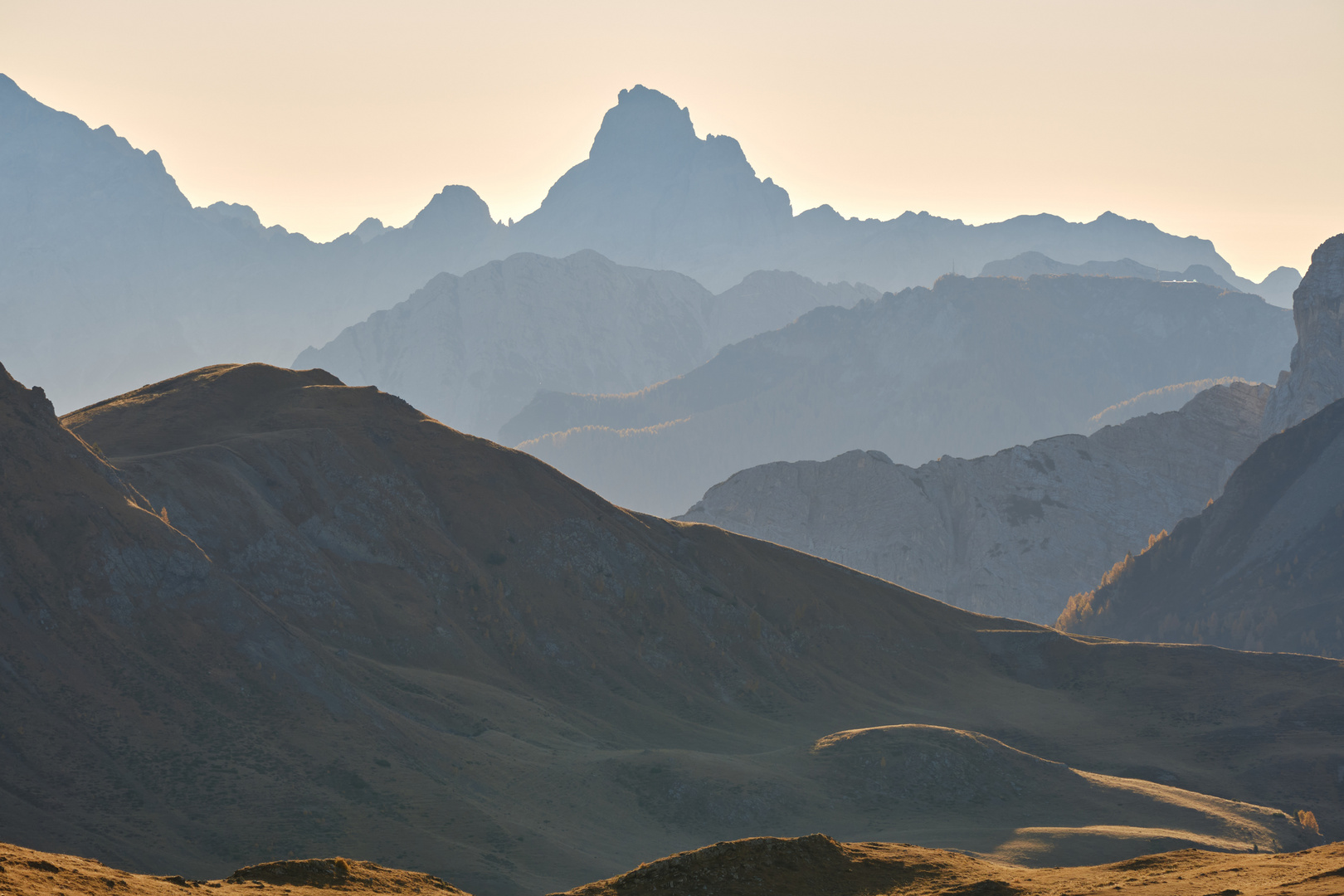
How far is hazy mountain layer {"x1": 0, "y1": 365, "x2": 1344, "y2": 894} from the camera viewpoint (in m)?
56.3

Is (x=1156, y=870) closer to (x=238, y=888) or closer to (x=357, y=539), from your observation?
(x=238, y=888)

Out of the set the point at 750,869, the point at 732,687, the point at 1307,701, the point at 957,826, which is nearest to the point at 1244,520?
the point at 1307,701

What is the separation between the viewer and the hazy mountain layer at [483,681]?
5631 cm

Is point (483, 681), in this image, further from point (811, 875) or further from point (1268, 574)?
point (1268, 574)

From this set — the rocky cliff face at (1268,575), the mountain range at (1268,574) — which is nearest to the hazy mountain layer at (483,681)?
the rocky cliff face at (1268,575)

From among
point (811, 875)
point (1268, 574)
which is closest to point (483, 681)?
point (811, 875)

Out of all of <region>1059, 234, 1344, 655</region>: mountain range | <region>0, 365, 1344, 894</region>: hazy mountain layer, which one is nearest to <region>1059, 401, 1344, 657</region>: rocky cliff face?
<region>1059, 234, 1344, 655</region>: mountain range

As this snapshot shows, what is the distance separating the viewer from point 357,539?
89.5m

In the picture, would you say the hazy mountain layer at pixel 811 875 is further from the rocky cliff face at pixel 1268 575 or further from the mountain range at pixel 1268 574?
the mountain range at pixel 1268 574

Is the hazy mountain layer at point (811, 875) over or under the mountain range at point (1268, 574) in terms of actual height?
under

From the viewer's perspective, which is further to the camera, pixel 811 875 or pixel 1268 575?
pixel 1268 575

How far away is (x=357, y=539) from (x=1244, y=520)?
505ft

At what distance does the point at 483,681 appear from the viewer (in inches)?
3273

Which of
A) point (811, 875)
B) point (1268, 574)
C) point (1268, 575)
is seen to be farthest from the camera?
point (1268, 574)
